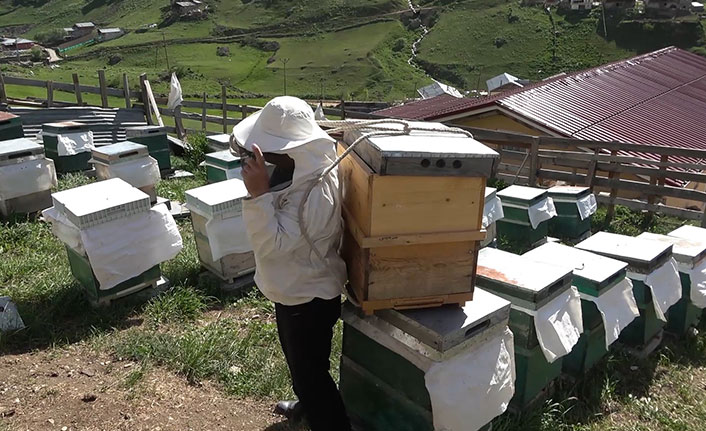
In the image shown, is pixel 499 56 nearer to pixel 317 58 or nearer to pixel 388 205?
pixel 317 58

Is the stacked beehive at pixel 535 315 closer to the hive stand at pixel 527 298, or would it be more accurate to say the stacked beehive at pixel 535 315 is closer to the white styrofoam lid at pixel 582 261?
the hive stand at pixel 527 298

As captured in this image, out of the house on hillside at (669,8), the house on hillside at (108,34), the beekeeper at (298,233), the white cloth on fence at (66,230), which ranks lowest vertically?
the house on hillside at (108,34)

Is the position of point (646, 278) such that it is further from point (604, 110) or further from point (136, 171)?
point (604, 110)

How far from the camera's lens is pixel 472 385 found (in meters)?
2.93

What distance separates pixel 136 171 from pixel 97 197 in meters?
2.21

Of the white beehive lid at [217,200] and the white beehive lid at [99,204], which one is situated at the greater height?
the white beehive lid at [99,204]

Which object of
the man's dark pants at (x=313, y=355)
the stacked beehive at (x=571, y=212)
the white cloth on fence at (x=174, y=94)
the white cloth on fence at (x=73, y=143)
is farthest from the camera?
the white cloth on fence at (x=174, y=94)

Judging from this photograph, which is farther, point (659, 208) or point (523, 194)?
point (659, 208)

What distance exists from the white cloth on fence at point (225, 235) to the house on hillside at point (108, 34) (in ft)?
327

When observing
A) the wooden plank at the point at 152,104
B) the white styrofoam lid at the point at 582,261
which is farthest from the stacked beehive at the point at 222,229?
the wooden plank at the point at 152,104

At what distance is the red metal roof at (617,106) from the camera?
534 inches

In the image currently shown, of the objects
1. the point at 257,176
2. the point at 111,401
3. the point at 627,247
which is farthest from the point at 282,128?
the point at 627,247

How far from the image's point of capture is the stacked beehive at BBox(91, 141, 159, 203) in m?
7.15

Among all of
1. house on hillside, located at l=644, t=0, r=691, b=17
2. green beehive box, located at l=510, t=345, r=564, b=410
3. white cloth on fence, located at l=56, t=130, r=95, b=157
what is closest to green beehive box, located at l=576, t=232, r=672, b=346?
green beehive box, located at l=510, t=345, r=564, b=410
